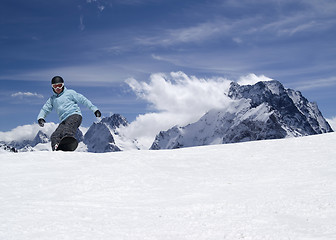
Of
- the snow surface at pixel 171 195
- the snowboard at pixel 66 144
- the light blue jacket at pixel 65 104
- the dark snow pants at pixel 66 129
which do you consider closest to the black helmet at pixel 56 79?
the light blue jacket at pixel 65 104

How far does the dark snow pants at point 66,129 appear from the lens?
32.0 ft

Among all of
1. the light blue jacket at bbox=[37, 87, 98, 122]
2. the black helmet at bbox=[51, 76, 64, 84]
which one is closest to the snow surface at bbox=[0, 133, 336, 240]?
the light blue jacket at bbox=[37, 87, 98, 122]

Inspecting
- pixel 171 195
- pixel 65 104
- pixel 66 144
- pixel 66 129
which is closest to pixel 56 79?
pixel 65 104

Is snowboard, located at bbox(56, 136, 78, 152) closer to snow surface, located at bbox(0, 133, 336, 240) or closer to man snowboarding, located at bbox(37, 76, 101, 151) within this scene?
man snowboarding, located at bbox(37, 76, 101, 151)

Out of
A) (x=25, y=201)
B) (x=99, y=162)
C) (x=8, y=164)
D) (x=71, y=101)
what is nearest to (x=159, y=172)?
(x=99, y=162)

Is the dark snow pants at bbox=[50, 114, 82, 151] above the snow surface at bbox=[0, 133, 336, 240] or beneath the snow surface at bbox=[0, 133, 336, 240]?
above

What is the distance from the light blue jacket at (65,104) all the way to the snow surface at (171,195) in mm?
2415

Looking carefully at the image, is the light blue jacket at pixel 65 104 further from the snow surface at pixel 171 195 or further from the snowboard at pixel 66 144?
the snow surface at pixel 171 195

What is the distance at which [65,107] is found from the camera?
407 inches

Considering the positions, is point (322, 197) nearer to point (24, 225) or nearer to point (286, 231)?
point (286, 231)

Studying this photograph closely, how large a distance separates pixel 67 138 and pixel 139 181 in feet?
13.2

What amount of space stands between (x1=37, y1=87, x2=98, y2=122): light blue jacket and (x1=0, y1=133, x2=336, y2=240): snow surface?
7.92ft

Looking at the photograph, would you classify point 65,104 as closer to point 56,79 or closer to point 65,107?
point 65,107

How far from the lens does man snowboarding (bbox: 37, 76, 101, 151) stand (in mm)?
10000
